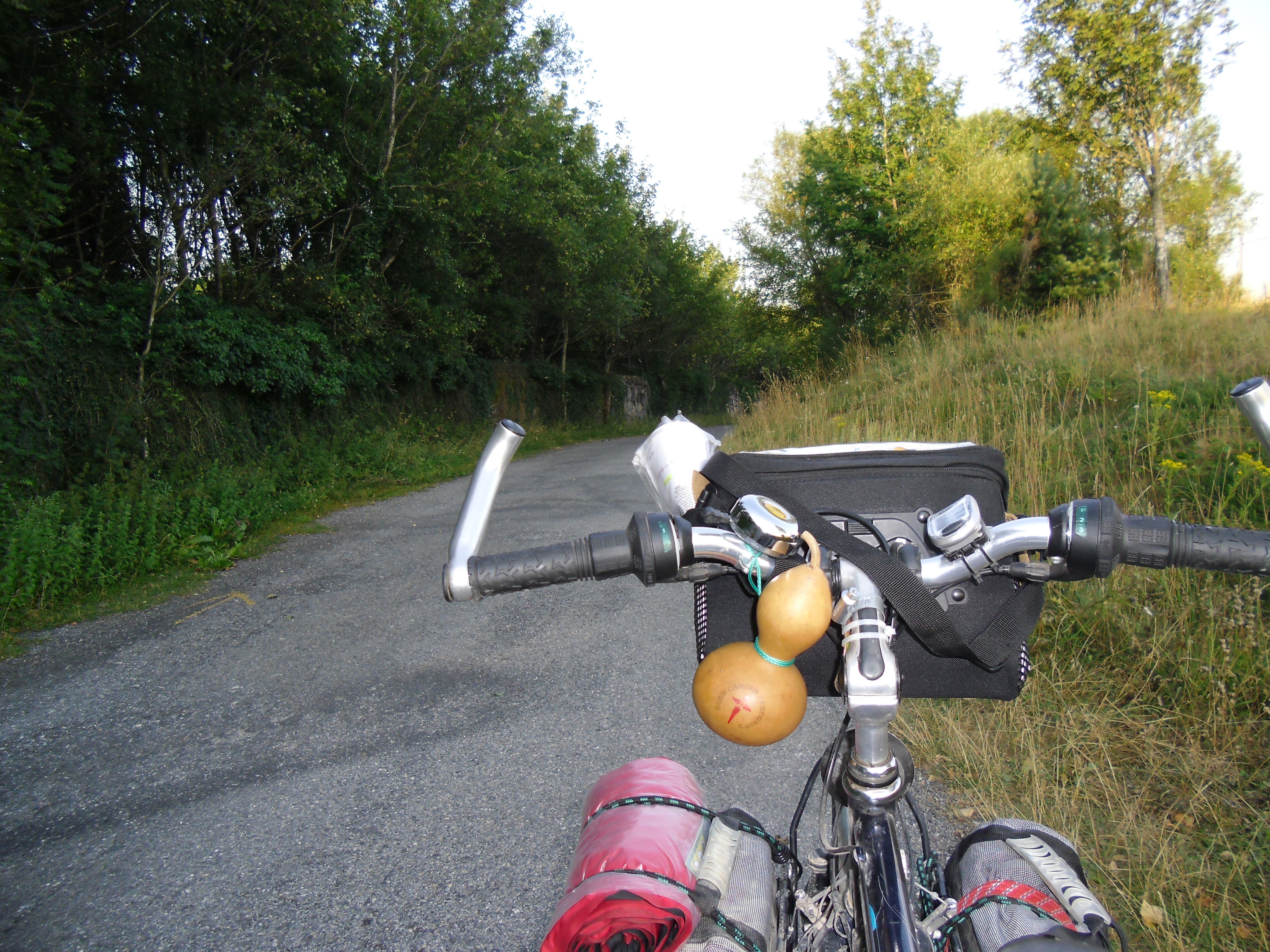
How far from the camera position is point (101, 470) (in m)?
6.96

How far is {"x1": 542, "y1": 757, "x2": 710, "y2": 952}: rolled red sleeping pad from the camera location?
0.92 metres

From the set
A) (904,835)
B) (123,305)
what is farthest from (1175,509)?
(123,305)

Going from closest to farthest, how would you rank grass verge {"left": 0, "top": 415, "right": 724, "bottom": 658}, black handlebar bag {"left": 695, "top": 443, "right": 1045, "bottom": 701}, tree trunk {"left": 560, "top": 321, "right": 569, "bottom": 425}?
black handlebar bag {"left": 695, "top": 443, "right": 1045, "bottom": 701} < grass verge {"left": 0, "top": 415, "right": 724, "bottom": 658} < tree trunk {"left": 560, "top": 321, "right": 569, "bottom": 425}

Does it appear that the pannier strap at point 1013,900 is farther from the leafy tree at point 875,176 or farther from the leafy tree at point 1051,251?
the leafy tree at point 875,176

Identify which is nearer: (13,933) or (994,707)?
(13,933)

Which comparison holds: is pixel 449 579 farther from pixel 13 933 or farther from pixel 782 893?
pixel 13 933

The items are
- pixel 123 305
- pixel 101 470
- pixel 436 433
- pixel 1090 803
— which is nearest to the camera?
pixel 1090 803

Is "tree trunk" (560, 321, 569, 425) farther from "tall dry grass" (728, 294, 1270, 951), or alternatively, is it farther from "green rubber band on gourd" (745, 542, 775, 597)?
"green rubber band on gourd" (745, 542, 775, 597)

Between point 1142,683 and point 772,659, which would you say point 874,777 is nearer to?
point 772,659

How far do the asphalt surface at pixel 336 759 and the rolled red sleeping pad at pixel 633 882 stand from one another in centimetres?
132

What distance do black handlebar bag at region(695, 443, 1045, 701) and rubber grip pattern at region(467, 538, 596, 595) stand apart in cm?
29

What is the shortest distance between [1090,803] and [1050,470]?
7.63 ft

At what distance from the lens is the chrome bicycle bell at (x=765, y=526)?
96 centimetres

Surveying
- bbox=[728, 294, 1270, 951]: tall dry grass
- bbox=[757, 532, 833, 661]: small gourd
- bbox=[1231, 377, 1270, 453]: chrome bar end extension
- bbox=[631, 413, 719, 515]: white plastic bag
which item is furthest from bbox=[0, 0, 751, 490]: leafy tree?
bbox=[1231, 377, 1270, 453]: chrome bar end extension
